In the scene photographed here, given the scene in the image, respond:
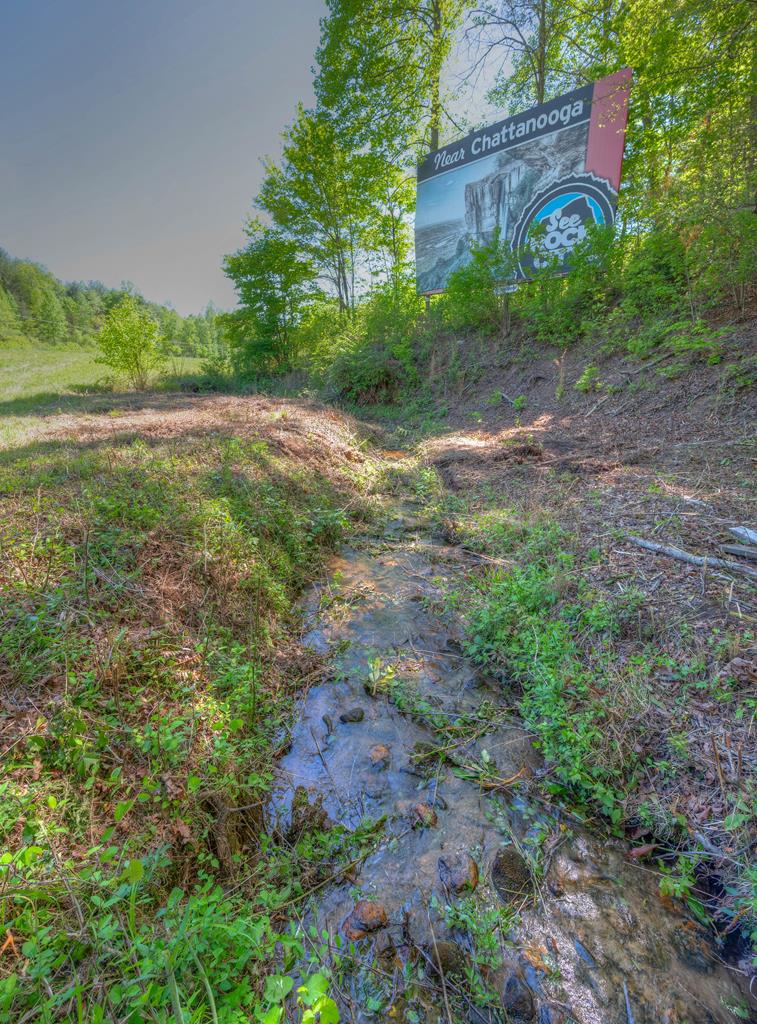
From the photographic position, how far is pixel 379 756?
2504 mm

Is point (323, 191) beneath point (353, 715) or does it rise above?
above

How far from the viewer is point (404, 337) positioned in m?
12.7

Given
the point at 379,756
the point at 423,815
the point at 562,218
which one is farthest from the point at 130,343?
the point at 423,815

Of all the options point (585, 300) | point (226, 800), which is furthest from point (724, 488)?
point (585, 300)

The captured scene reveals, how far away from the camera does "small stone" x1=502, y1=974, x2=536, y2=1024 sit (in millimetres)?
1450

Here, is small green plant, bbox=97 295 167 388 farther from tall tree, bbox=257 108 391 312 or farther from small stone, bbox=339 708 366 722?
small stone, bbox=339 708 366 722

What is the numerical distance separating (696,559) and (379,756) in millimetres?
2669

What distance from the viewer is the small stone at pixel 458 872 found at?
183 cm

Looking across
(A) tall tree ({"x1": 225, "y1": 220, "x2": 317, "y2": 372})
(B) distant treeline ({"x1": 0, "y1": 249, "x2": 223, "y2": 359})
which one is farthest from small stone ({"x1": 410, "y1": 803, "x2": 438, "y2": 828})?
(B) distant treeline ({"x1": 0, "y1": 249, "x2": 223, "y2": 359})

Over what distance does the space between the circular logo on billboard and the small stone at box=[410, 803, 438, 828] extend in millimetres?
10557

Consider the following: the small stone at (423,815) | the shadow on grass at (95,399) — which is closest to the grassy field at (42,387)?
the shadow on grass at (95,399)

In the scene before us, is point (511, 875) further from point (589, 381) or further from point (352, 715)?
point (589, 381)

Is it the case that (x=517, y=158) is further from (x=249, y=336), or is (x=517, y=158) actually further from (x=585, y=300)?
(x=249, y=336)

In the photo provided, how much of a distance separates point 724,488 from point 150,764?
5.02m
